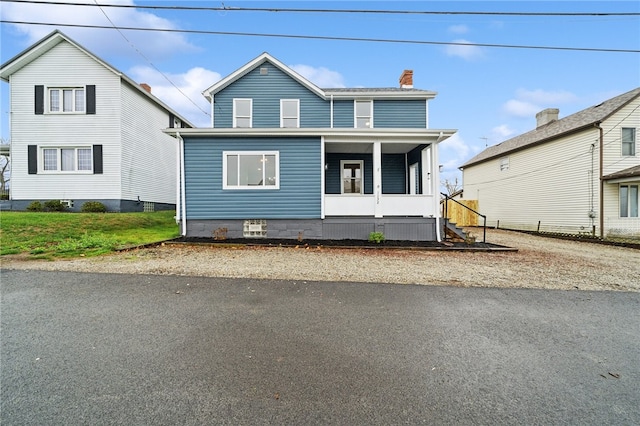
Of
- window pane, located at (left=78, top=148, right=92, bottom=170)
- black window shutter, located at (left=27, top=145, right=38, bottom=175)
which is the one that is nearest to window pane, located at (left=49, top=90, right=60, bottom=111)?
black window shutter, located at (left=27, top=145, right=38, bottom=175)

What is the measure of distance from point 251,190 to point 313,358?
9.07 metres

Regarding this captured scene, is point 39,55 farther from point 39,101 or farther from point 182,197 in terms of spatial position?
point 182,197

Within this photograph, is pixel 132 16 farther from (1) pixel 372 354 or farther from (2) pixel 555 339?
(2) pixel 555 339

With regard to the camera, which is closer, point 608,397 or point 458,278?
point 608,397

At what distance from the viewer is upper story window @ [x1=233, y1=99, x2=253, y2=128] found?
14234mm

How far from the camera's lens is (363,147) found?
1290 centimetres

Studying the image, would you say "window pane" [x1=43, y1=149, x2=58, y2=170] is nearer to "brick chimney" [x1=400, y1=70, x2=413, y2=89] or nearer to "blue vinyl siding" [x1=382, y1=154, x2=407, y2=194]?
"blue vinyl siding" [x1=382, y1=154, x2=407, y2=194]

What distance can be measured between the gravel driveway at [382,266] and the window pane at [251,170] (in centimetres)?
299

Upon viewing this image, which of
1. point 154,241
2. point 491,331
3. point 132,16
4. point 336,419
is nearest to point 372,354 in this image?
point 336,419

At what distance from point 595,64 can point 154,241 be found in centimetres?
1910

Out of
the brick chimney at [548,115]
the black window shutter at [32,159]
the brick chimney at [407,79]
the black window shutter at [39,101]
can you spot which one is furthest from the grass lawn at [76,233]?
the brick chimney at [548,115]

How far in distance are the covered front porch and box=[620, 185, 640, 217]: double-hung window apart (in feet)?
32.3

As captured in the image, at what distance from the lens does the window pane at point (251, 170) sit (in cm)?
1124

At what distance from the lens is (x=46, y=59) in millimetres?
15414
